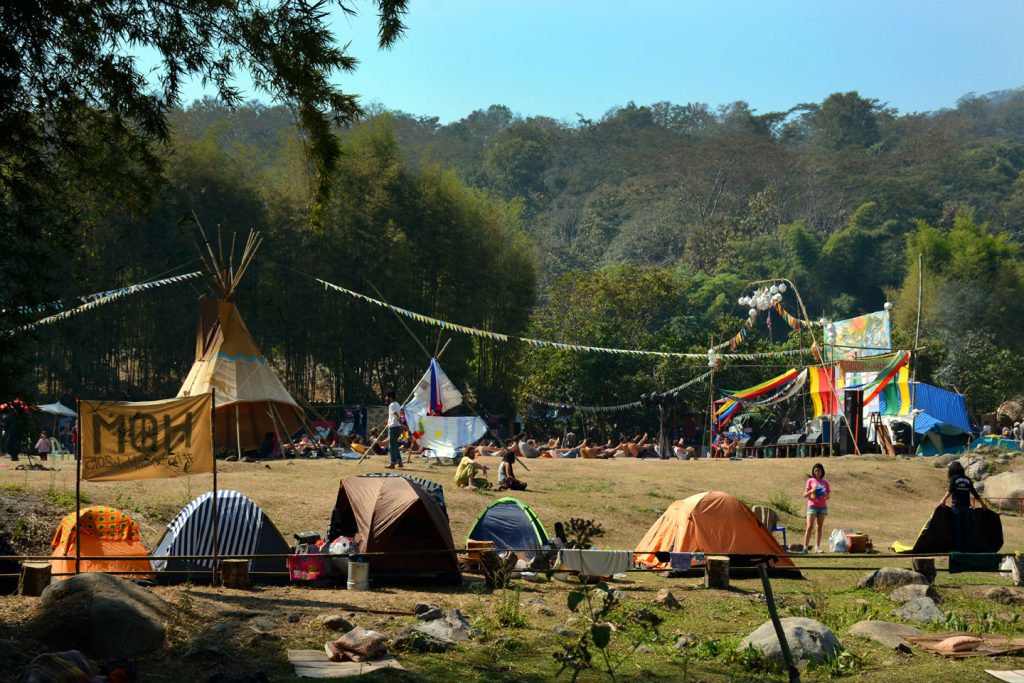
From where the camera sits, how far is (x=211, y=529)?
12688 millimetres

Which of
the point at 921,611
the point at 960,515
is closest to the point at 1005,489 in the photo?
the point at 960,515

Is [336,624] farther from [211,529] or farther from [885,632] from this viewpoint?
[885,632]

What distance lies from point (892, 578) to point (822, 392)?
20.0 m

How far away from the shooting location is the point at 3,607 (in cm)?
958

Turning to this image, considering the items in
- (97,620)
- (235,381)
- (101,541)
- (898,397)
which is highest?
(235,381)

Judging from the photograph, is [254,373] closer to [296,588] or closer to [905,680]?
[296,588]

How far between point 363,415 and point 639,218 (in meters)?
56.5

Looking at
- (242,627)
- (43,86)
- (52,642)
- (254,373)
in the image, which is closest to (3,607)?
(52,642)

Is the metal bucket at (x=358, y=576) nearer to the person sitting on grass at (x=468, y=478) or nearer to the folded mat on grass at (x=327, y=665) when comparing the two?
the folded mat on grass at (x=327, y=665)

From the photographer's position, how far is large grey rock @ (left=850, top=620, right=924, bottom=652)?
10.1m

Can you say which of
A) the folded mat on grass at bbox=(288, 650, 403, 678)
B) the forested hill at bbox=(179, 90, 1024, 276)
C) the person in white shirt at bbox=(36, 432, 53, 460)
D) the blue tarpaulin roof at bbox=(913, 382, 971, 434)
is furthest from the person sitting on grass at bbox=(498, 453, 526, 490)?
the forested hill at bbox=(179, 90, 1024, 276)

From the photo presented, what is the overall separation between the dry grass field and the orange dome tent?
2.01 ft

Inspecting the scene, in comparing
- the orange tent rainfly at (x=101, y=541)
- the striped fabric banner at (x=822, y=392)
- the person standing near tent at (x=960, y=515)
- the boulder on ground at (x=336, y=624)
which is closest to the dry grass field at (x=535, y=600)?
the boulder on ground at (x=336, y=624)

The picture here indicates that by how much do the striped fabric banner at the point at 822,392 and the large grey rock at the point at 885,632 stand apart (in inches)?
857
